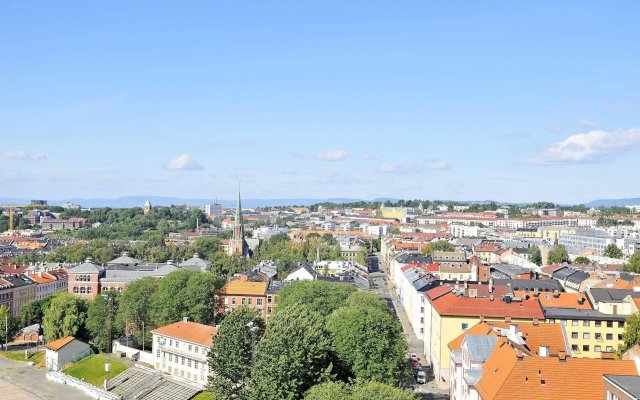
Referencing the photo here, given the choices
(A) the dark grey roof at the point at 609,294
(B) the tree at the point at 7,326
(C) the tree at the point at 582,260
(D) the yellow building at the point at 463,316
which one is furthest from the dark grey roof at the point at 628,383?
(C) the tree at the point at 582,260

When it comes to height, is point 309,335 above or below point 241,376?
above

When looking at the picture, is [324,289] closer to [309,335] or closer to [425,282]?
[425,282]

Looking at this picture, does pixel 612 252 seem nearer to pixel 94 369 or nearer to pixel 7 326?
pixel 94 369

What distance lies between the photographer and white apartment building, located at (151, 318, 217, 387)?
2323 inches

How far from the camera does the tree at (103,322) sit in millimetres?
71688

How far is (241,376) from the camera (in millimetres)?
47875

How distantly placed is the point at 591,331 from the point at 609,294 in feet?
18.8

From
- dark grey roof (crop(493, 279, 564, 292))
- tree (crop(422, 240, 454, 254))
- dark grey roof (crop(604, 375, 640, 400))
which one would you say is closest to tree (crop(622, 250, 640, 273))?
dark grey roof (crop(493, 279, 564, 292))

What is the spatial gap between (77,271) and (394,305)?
158ft

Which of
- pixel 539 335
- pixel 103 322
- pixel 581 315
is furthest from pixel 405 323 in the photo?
pixel 539 335

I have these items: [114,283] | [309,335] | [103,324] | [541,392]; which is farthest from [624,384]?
[114,283]

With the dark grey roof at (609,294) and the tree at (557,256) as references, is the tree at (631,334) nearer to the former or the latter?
the dark grey roof at (609,294)

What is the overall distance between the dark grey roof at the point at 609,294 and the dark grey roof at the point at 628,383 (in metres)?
33.2

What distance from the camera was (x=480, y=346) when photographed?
44.7 m
